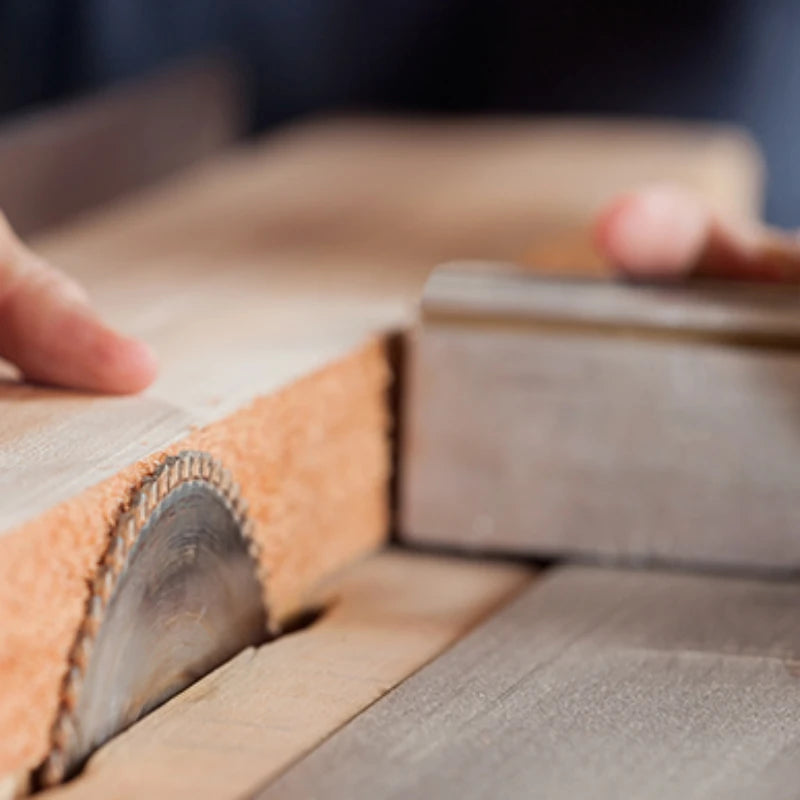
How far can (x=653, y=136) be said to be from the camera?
2.15m

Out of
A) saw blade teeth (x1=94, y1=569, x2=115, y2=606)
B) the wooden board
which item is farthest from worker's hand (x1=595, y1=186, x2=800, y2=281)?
A: saw blade teeth (x1=94, y1=569, x2=115, y2=606)

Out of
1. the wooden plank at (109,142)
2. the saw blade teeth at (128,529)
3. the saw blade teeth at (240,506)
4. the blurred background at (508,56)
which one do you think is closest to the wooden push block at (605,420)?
the saw blade teeth at (240,506)

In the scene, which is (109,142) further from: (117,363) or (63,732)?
(63,732)

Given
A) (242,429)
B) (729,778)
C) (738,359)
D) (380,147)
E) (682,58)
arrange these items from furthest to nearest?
(682,58) → (380,147) → (738,359) → (242,429) → (729,778)

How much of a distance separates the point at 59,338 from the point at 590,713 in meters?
0.33

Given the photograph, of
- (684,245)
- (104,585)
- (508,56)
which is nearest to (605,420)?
(684,245)

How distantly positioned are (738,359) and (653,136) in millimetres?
1350

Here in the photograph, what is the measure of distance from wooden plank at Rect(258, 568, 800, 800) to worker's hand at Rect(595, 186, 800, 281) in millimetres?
250

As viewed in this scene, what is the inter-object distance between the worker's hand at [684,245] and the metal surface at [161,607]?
1.19 ft

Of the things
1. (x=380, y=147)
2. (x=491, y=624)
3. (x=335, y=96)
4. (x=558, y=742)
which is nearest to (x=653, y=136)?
(x=380, y=147)

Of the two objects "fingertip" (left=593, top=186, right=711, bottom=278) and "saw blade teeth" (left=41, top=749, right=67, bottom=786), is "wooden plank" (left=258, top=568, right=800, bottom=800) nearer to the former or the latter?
"saw blade teeth" (left=41, top=749, right=67, bottom=786)

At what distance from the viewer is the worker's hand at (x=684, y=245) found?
0.96 meters

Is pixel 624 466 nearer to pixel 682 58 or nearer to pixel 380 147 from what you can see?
pixel 380 147

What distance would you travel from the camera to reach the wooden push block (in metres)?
0.86
